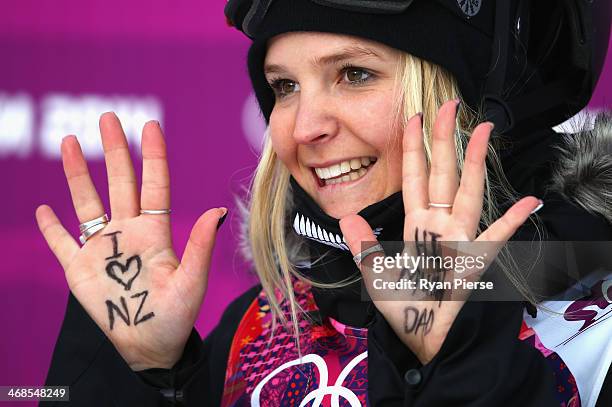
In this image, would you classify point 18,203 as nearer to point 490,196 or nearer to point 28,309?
point 28,309

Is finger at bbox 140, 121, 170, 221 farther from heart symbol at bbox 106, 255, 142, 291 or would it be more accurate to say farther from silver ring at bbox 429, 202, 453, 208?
silver ring at bbox 429, 202, 453, 208

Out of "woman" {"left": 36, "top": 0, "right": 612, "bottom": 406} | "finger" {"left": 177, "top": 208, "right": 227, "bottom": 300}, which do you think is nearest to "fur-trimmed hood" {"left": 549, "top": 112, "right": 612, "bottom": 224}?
"woman" {"left": 36, "top": 0, "right": 612, "bottom": 406}

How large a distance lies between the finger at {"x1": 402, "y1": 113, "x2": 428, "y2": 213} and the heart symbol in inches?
18.3

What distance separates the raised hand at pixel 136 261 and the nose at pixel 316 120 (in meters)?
0.26

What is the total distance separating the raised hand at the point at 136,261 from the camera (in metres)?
1.36

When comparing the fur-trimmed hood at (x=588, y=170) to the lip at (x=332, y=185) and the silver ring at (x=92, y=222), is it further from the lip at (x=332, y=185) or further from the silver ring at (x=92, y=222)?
the silver ring at (x=92, y=222)

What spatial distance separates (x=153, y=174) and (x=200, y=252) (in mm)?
160

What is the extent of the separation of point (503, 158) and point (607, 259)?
0.28 meters

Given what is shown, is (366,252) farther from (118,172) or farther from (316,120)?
(118,172)

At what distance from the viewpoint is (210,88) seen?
2.58 metres

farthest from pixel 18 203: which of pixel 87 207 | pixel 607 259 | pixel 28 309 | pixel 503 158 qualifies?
pixel 607 259

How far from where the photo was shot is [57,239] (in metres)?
1.43

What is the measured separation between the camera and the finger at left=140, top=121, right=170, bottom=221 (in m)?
1.39

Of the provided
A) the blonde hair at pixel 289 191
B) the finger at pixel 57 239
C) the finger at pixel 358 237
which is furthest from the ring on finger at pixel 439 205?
the finger at pixel 57 239
